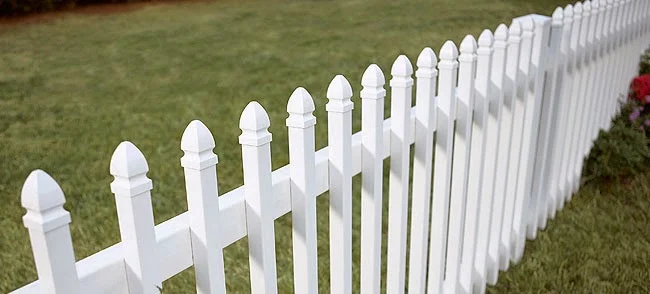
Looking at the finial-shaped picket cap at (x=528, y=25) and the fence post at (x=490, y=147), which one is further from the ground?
the finial-shaped picket cap at (x=528, y=25)

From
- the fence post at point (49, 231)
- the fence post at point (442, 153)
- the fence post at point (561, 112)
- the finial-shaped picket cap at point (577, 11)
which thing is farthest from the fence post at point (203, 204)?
the finial-shaped picket cap at point (577, 11)

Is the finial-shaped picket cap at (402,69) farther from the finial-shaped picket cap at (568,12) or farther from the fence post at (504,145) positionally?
the finial-shaped picket cap at (568,12)

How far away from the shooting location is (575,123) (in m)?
3.74

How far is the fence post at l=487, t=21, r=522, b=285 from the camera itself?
A: 2742mm

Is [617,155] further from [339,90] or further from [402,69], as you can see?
[339,90]

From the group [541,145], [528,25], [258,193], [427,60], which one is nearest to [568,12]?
[528,25]

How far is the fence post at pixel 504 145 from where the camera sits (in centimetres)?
274

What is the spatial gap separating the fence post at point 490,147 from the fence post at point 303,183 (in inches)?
47.1

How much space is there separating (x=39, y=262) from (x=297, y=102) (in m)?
0.72

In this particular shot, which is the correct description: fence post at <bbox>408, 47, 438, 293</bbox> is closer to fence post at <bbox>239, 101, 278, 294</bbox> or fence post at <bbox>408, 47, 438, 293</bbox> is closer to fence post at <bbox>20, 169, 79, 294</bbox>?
fence post at <bbox>239, 101, 278, 294</bbox>

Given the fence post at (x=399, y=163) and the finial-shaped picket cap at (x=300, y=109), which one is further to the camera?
the fence post at (x=399, y=163)

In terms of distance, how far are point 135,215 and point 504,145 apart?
214 centimetres

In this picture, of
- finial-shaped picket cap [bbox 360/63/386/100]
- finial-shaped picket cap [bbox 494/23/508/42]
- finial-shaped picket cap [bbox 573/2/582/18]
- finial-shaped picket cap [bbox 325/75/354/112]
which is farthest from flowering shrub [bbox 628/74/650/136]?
finial-shaped picket cap [bbox 325/75/354/112]

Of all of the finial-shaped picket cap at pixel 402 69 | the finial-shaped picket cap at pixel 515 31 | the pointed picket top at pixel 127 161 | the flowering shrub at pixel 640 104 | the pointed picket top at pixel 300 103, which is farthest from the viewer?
the flowering shrub at pixel 640 104
